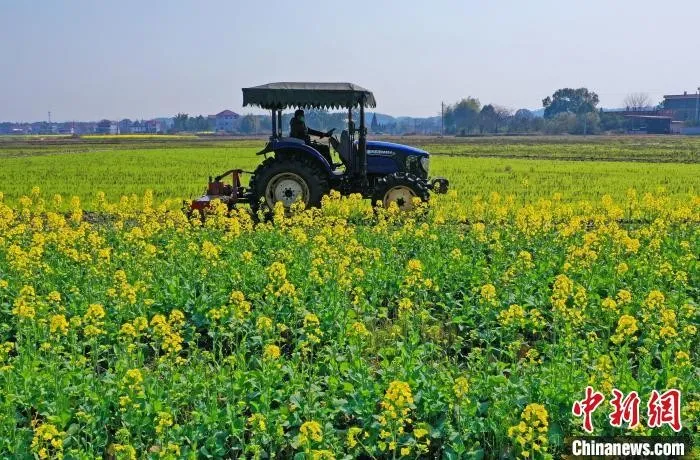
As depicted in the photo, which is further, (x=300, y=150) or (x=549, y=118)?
(x=549, y=118)

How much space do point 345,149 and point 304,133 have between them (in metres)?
0.86

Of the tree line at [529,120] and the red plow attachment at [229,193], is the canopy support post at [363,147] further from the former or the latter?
the tree line at [529,120]

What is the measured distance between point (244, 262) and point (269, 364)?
3.48 metres

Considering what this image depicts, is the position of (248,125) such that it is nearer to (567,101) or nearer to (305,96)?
(567,101)

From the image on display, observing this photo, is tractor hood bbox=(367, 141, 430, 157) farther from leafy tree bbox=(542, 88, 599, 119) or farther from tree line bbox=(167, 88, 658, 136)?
leafy tree bbox=(542, 88, 599, 119)

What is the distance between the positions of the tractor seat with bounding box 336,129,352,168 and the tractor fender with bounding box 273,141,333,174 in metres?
0.32

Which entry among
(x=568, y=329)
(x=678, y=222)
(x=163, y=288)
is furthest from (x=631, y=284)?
(x=163, y=288)

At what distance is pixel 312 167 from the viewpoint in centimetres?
1332

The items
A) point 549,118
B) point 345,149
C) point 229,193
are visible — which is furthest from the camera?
point 549,118

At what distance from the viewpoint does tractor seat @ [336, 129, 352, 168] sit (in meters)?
13.2

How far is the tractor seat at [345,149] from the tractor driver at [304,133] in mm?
395

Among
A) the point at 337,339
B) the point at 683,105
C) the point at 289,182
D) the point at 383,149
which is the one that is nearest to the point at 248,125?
the point at 683,105

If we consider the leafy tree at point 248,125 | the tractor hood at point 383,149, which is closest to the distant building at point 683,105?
the leafy tree at point 248,125

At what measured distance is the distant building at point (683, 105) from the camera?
15000 centimetres
